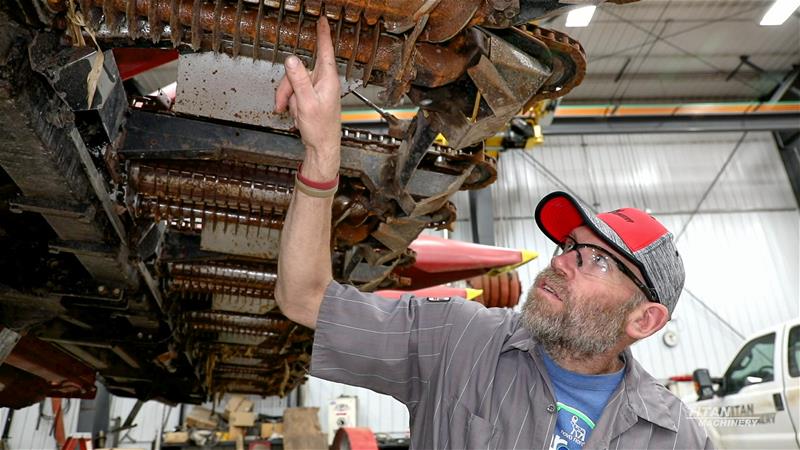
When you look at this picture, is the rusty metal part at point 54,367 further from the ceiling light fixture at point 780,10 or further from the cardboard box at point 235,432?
the ceiling light fixture at point 780,10

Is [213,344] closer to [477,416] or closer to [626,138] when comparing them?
[477,416]

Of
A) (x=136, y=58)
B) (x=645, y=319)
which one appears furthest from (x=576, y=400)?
(x=136, y=58)

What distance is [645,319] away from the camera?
168 cm

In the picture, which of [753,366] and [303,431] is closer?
[753,366]

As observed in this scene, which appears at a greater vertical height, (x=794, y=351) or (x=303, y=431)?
(x=794, y=351)

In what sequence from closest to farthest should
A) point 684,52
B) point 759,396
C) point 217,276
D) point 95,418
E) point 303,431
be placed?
point 217,276 → point 759,396 → point 95,418 → point 303,431 → point 684,52

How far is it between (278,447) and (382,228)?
7038 mm

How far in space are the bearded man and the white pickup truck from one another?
12.3 ft

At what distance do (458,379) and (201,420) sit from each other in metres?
8.99

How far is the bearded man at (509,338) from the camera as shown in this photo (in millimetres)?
1410

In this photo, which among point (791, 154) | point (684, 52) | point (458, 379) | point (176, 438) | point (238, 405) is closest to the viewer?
point (458, 379)

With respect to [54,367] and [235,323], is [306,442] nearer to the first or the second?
[54,367]

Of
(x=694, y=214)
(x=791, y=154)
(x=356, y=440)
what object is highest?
(x=791, y=154)

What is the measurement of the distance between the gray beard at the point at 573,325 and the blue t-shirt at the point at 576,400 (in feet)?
0.18
